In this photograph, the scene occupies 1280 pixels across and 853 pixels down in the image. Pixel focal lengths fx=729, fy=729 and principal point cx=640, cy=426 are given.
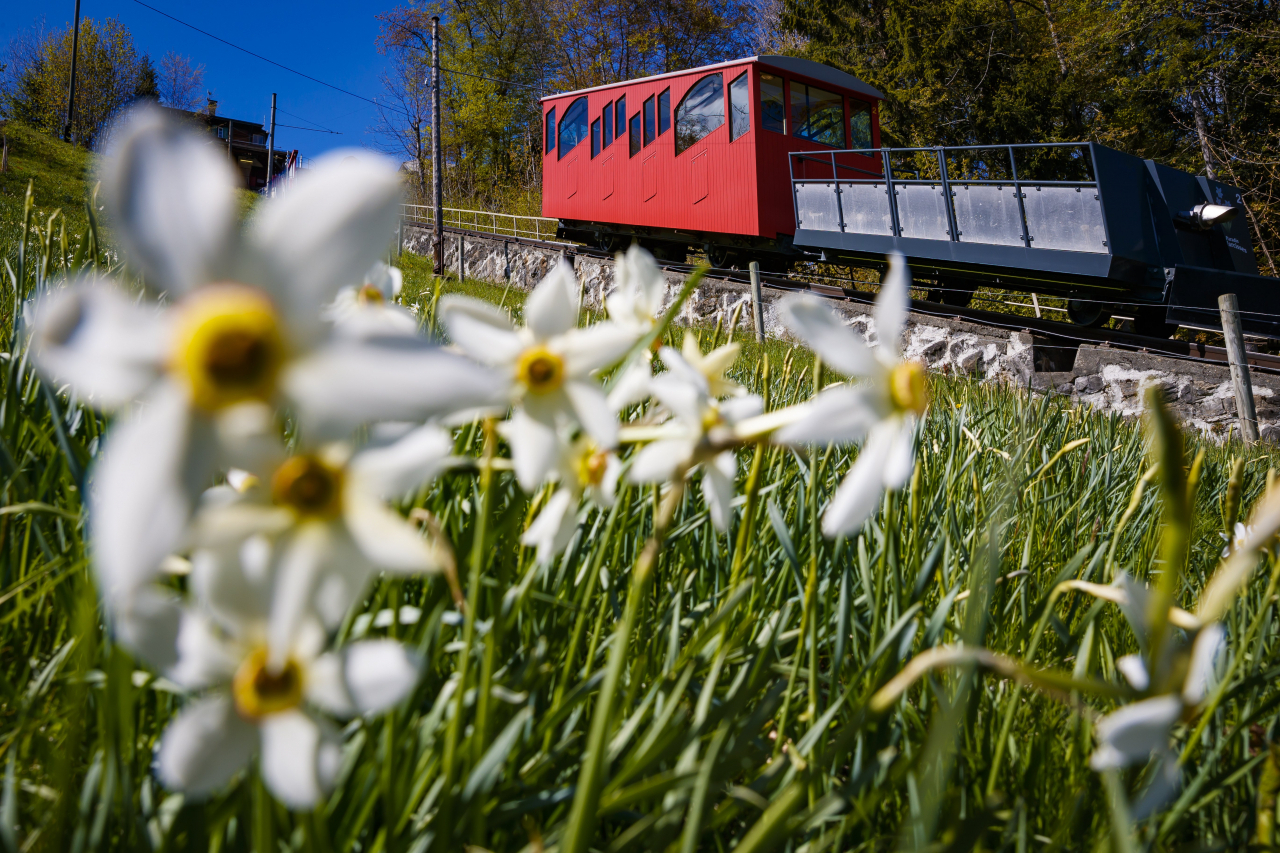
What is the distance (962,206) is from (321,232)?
308 inches

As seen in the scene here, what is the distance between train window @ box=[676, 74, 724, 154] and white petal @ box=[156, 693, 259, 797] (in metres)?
10.0

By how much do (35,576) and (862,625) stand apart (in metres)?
0.84

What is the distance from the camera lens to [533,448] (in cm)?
33

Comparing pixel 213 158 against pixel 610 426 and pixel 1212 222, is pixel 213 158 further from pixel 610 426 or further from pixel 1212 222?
pixel 1212 222

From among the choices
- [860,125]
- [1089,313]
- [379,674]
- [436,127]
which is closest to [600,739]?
[379,674]

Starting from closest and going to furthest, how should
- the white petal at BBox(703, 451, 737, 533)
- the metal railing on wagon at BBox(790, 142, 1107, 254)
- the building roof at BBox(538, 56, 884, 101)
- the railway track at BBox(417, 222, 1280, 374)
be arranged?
the white petal at BBox(703, 451, 737, 533)
the railway track at BBox(417, 222, 1280, 374)
the metal railing on wagon at BBox(790, 142, 1107, 254)
the building roof at BBox(538, 56, 884, 101)

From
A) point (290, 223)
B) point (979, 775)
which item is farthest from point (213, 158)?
point (979, 775)

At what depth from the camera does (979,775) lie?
695 mm

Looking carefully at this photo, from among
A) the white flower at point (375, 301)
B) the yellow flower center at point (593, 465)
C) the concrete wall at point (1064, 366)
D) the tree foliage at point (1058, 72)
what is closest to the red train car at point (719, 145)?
the concrete wall at point (1064, 366)

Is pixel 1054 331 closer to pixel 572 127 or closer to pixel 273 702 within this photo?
pixel 273 702

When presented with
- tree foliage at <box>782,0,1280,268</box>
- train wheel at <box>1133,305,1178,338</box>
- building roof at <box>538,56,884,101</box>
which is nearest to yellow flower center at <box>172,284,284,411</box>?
train wheel at <box>1133,305,1178,338</box>

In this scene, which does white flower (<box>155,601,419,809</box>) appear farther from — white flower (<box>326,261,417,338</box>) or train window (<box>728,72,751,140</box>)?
train window (<box>728,72,751,140</box>)

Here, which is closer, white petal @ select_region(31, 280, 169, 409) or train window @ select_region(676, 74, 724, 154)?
white petal @ select_region(31, 280, 169, 409)

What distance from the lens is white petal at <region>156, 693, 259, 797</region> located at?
0.86 ft
